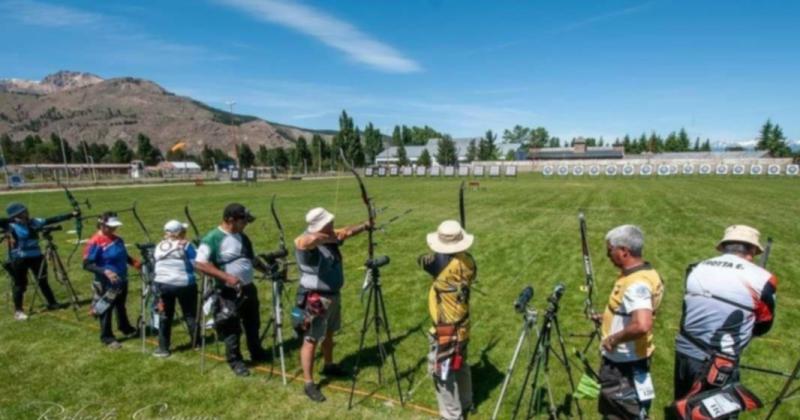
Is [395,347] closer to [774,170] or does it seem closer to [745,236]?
[745,236]

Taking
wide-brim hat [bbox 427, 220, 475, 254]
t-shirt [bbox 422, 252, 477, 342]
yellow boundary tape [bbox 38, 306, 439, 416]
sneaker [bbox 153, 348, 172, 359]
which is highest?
wide-brim hat [bbox 427, 220, 475, 254]

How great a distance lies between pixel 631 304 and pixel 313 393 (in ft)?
11.3

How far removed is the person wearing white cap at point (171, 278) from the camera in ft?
19.2

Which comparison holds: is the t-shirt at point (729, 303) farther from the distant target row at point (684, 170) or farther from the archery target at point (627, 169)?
the archery target at point (627, 169)

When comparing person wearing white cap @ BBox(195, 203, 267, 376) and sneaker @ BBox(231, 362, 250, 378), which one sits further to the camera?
sneaker @ BBox(231, 362, 250, 378)

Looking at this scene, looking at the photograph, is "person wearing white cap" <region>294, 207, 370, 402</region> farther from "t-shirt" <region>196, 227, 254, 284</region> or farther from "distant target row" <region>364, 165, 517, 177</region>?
"distant target row" <region>364, 165, 517, 177</region>

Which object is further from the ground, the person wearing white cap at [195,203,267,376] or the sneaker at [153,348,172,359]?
the person wearing white cap at [195,203,267,376]

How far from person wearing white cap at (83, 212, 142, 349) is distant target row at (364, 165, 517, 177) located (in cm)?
5994

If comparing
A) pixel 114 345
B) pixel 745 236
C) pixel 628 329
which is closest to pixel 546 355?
pixel 628 329

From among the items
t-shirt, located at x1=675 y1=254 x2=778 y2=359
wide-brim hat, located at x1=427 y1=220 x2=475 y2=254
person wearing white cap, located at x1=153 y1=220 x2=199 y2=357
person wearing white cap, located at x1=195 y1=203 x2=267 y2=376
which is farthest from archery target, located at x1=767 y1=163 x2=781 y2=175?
person wearing white cap, located at x1=153 y1=220 x2=199 y2=357

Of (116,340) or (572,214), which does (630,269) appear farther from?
(572,214)

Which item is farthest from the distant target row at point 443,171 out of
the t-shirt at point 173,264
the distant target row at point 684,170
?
the t-shirt at point 173,264

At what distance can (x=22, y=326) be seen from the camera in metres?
7.27

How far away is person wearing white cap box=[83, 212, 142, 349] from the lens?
6.32 m
